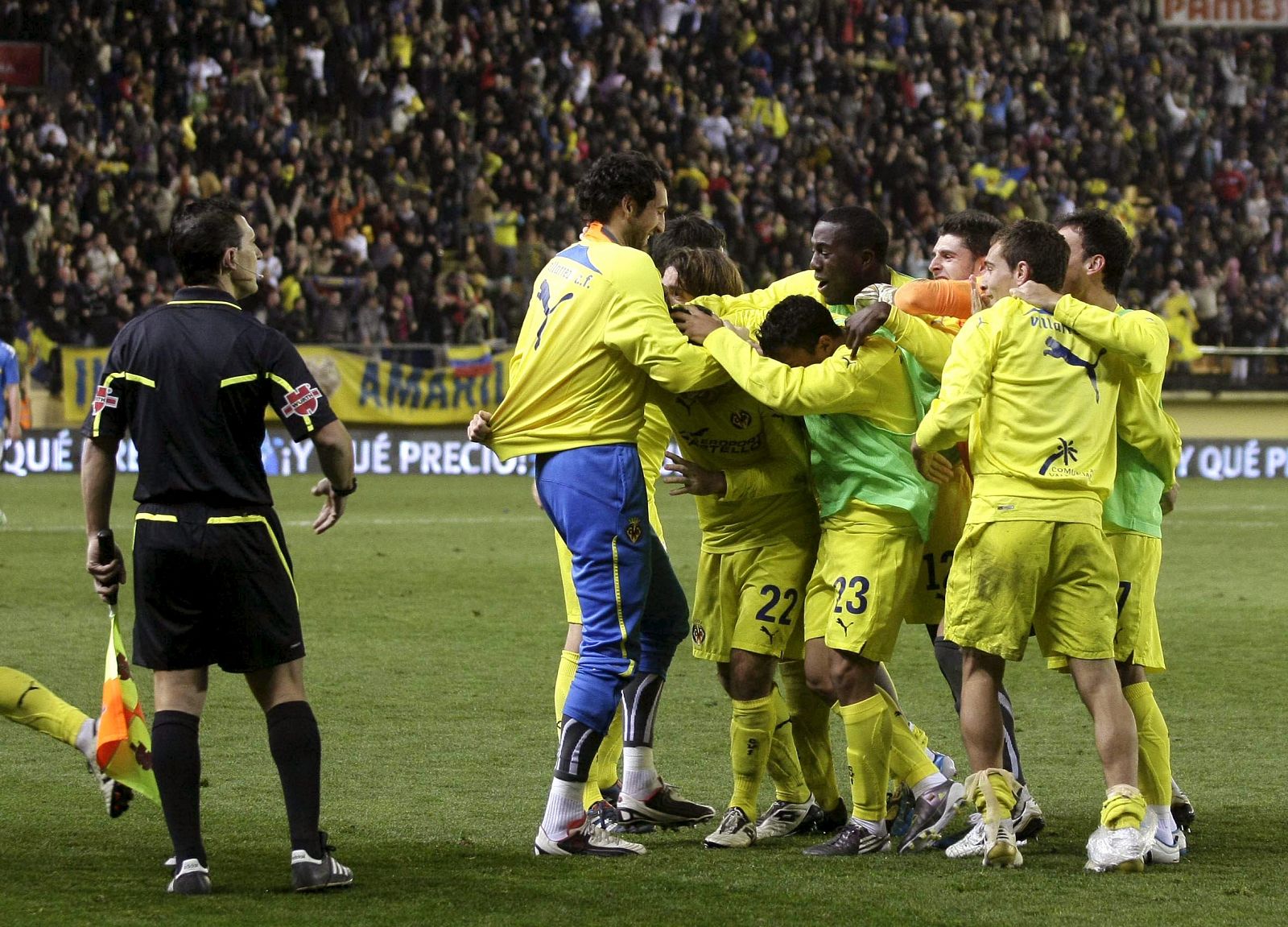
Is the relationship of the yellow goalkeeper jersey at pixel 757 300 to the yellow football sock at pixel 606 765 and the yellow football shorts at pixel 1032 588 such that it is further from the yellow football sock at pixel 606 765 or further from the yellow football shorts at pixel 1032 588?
the yellow football sock at pixel 606 765

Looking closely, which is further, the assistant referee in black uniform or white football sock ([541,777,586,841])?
white football sock ([541,777,586,841])

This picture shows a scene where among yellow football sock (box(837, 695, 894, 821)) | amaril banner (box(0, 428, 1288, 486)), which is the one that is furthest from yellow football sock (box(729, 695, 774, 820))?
amaril banner (box(0, 428, 1288, 486))

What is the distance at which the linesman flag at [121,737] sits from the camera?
5039mm

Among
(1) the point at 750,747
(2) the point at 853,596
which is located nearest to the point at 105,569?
(1) the point at 750,747

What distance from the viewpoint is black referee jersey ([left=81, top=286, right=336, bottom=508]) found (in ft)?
15.3

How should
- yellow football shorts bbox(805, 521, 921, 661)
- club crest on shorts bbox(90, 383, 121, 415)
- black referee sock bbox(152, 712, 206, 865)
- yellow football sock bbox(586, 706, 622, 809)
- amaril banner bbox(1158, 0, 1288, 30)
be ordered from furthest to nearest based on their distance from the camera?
amaril banner bbox(1158, 0, 1288, 30) → yellow football sock bbox(586, 706, 622, 809) → yellow football shorts bbox(805, 521, 921, 661) → club crest on shorts bbox(90, 383, 121, 415) → black referee sock bbox(152, 712, 206, 865)

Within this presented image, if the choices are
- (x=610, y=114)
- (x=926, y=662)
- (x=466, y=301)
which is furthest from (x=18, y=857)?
(x=610, y=114)

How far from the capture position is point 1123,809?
4.88 metres

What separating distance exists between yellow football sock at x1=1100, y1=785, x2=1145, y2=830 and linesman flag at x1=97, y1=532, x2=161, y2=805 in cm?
257

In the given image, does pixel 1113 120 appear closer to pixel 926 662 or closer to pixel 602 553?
pixel 926 662

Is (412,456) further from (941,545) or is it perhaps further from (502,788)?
(941,545)

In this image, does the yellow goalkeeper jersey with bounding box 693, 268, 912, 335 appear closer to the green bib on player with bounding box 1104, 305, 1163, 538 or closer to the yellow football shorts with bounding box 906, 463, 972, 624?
the yellow football shorts with bounding box 906, 463, 972, 624

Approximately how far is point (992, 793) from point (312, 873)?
182 centimetres

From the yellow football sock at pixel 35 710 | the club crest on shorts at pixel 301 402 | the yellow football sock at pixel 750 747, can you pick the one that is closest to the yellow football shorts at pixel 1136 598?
the yellow football sock at pixel 750 747
